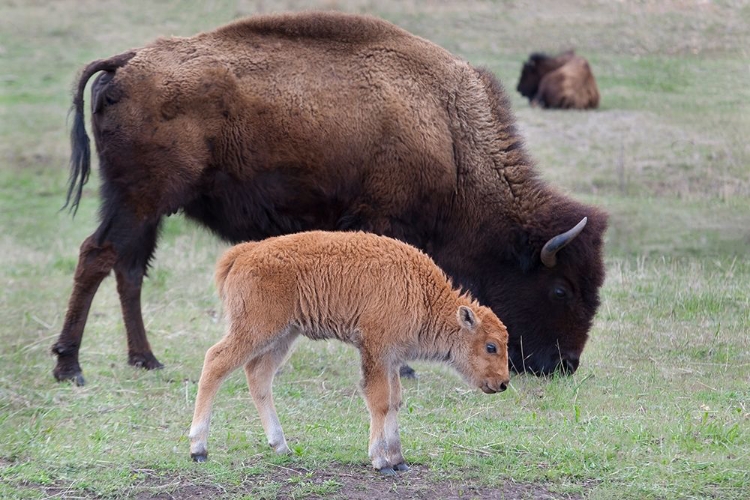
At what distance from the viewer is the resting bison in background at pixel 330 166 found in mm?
7723

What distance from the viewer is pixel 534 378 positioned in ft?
25.2

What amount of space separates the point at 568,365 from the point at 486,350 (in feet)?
7.48

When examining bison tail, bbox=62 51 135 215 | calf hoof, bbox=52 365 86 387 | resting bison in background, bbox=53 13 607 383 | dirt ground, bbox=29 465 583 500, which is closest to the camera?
dirt ground, bbox=29 465 583 500

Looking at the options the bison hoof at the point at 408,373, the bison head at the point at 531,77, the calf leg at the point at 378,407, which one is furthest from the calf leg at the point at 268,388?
the bison head at the point at 531,77

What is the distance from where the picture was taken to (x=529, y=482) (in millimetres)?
5340

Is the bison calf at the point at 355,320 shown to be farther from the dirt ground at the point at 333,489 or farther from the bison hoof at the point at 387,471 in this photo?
the dirt ground at the point at 333,489

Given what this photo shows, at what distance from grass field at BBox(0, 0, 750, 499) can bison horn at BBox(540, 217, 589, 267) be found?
906 millimetres

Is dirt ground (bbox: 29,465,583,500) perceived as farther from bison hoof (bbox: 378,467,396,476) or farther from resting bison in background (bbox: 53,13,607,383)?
resting bison in background (bbox: 53,13,607,383)

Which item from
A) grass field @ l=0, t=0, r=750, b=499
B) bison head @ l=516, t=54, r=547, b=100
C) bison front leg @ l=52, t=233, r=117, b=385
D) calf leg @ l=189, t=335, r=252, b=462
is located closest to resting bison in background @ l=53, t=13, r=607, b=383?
bison front leg @ l=52, t=233, r=117, b=385

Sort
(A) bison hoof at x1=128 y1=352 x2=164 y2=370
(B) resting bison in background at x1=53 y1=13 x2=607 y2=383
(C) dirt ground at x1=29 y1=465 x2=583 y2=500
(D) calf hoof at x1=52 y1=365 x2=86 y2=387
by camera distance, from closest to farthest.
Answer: (C) dirt ground at x1=29 y1=465 x2=583 y2=500, (D) calf hoof at x1=52 y1=365 x2=86 y2=387, (B) resting bison in background at x1=53 y1=13 x2=607 y2=383, (A) bison hoof at x1=128 y1=352 x2=164 y2=370

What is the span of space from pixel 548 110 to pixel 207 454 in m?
14.2

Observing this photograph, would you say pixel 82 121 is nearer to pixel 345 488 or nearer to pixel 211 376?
pixel 211 376

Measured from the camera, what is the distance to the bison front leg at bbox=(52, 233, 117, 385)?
7.61 m

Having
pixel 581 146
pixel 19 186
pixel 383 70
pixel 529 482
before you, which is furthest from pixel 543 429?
pixel 19 186
